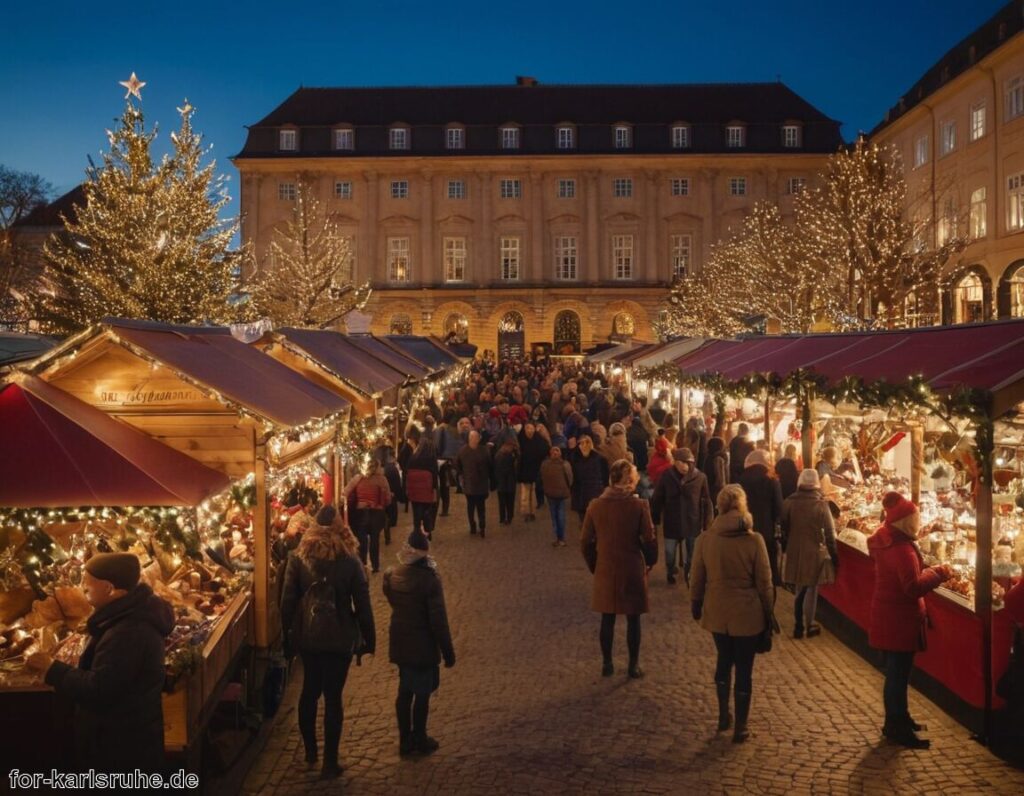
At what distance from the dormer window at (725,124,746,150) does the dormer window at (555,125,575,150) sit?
28.8 feet

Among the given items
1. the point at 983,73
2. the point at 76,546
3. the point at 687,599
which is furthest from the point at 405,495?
the point at 983,73

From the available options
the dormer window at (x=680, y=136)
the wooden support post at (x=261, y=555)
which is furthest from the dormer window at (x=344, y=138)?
the wooden support post at (x=261, y=555)

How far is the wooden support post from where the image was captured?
715 centimetres

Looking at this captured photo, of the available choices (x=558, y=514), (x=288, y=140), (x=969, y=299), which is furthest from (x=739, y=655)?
(x=288, y=140)

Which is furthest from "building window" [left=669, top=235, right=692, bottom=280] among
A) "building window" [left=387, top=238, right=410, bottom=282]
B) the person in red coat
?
the person in red coat

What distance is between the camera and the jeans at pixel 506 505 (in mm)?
13766

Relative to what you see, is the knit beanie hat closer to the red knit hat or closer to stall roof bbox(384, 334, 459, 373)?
the red knit hat

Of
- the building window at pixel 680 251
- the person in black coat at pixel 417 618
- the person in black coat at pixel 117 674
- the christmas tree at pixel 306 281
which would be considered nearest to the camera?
the person in black coat at pixel 117 674

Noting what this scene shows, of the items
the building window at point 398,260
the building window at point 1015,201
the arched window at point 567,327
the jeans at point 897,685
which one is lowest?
the jeans at point 897,685

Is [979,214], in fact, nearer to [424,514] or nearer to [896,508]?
[424,514]

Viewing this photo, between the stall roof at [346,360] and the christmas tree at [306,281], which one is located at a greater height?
the christmas tree at [306,281]

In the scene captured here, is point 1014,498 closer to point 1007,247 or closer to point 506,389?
point 506,389

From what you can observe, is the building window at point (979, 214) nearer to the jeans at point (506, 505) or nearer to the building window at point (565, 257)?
the jeans at point (506, 505)

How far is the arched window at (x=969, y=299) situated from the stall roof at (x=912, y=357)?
22.2m
